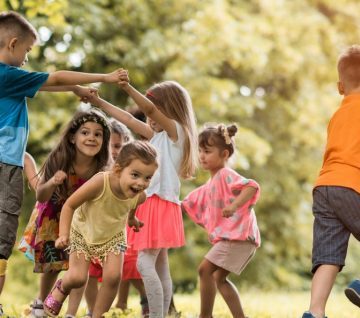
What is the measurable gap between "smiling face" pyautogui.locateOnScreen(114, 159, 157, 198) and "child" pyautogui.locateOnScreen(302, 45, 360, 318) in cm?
100

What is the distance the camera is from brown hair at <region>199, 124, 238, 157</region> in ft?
18.8

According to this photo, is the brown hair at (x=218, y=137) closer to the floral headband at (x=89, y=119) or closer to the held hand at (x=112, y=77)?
the floral headband at (x=89, y=119)

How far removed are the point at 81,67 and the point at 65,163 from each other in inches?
341

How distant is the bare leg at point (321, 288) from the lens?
4.34 metres

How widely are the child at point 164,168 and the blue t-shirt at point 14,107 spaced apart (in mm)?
687

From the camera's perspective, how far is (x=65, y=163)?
17.7ft

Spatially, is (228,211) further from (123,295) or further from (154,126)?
(123,295)

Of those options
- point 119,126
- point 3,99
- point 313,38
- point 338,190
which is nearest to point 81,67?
point 313,38

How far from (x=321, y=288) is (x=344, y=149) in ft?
2.67

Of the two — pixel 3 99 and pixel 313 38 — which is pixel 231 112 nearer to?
pixel 313 38

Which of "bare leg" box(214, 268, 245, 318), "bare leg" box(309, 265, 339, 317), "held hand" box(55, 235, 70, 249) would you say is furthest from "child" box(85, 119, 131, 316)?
"bare leg" box(309, 265, 339, 317)

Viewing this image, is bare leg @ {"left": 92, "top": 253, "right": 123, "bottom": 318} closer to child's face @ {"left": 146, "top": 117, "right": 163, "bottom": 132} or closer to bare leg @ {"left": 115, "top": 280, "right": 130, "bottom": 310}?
child's face @ {"left": 146, "top": 117, "right": 163, "bottom": 132}

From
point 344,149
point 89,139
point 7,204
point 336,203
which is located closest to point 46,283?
point 7,204

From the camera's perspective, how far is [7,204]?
15.7 feet
